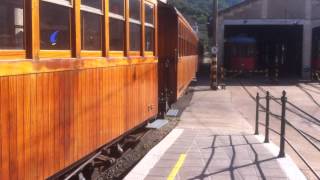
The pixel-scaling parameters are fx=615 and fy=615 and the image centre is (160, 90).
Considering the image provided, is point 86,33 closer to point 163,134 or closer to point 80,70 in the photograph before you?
point 80,70

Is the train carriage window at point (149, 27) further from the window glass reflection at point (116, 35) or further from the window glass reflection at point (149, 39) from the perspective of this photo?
the window glass reflection at point (116, 35)

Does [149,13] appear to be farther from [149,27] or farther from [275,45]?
[275,45]

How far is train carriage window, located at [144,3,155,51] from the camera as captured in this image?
992 cm

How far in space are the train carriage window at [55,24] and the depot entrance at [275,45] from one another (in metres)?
44.8

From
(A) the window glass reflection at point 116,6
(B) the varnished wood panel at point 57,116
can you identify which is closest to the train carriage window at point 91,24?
(B) the varnished wood panel at point 57,116

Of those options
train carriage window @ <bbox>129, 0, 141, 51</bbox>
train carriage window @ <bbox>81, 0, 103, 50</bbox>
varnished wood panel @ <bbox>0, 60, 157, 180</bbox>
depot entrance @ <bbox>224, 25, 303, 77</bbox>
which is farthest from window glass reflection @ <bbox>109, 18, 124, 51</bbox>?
depot entrance @ <bbox>224, 25, 303, 77</bbox>

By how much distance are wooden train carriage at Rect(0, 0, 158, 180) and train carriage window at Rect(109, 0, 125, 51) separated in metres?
0.01

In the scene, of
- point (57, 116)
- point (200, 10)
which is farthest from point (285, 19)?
point (200, 10)

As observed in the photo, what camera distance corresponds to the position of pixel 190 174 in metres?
7.79

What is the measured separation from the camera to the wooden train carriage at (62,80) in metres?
4.48

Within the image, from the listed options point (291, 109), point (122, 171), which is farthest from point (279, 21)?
point (122, 171)

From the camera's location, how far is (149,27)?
10.2 m

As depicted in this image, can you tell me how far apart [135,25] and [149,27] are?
1228mm

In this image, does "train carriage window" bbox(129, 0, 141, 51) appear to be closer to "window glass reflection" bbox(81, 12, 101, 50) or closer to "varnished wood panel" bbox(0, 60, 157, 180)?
"varnished wood panel" bbox(0, 60, 157, 180)
